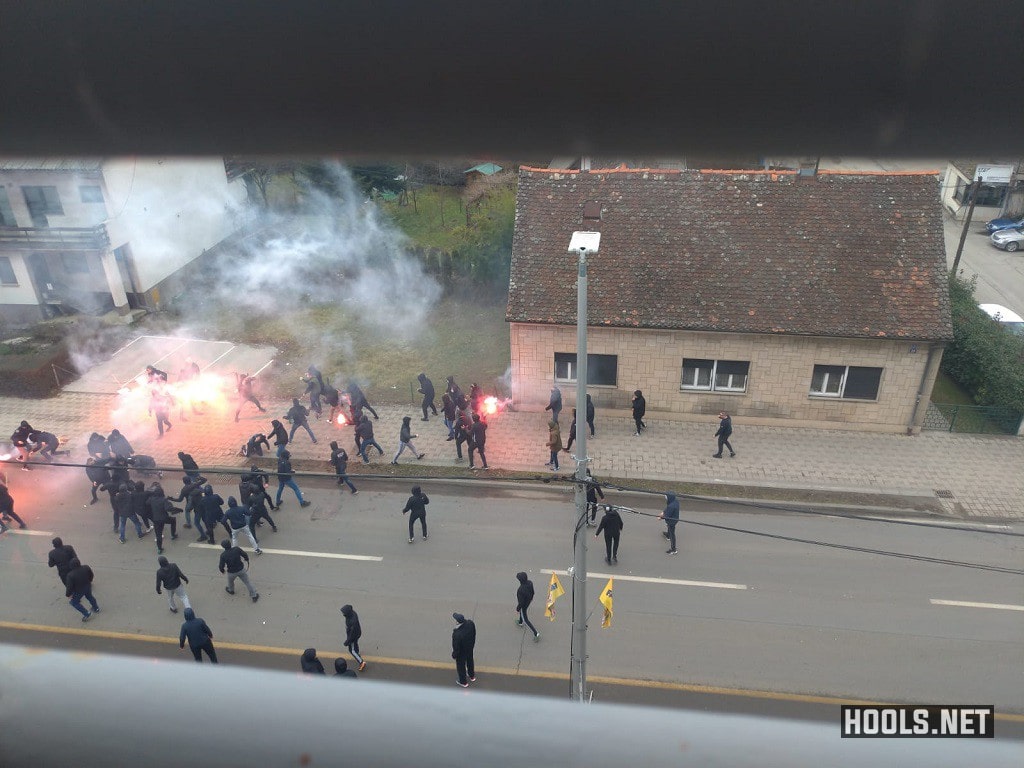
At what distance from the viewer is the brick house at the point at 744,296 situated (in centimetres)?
1537

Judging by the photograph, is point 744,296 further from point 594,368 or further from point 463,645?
point 463,645

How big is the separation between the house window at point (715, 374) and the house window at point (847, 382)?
57.1 inches

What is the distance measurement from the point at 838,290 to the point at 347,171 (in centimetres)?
1682

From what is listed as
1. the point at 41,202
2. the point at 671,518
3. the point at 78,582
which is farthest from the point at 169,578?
the point at 41,202

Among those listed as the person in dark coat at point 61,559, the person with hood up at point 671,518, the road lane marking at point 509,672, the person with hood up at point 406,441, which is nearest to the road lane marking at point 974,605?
the road lane marking at point 509,672

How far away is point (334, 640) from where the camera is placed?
11.0 meters

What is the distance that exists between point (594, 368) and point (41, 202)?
1546 cm

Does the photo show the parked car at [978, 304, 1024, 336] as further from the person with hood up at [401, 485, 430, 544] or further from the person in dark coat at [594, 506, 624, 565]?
the person with hood up at [401, 485, 430, 544]

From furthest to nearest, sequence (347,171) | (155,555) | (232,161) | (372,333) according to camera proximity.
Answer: (347,171)
(372,333)
(155,555)
(232,161)

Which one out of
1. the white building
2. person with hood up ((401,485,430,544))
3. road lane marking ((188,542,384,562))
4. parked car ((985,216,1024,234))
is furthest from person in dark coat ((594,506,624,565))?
parked car ((985,216,1024,234))

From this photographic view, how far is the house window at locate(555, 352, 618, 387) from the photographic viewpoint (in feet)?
53.8

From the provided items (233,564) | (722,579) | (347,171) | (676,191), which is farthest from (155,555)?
(347,171)

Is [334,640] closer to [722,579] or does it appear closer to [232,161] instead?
[722,579]

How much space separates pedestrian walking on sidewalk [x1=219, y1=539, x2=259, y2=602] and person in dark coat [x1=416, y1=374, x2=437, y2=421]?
579cm
